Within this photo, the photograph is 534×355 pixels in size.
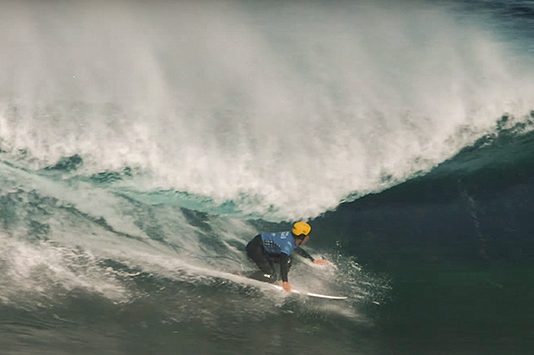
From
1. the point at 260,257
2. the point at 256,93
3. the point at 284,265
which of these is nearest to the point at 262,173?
the point at 256,93

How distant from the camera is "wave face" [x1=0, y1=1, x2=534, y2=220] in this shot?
12281 mm

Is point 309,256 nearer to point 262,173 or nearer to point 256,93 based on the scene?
point 262,173

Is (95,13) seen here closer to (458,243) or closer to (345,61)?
(345,61)

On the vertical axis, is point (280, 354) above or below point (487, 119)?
below

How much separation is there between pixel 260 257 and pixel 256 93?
18.1ft

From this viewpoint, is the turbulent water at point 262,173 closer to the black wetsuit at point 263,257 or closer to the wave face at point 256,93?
the wave face at point 256,93

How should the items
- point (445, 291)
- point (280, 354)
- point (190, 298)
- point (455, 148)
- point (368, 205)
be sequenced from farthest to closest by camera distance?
point (455, 148)
point (368, 205)
point (445, 291)
point (190, 298)
point (280, 354)

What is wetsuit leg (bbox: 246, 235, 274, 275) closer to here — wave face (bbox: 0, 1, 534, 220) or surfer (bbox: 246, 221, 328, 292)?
surfer (bbox: 246, 221, 328, 292)

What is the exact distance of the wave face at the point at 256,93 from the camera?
12281 millimetres

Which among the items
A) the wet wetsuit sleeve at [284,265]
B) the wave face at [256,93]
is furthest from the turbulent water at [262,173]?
the wet wetsuit sleeve at [284,265]

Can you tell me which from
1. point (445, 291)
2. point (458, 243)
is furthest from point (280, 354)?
point (458, 243)

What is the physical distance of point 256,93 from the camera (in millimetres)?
14094

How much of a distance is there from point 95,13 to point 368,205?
23.5ft

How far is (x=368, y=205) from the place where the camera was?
12.0 meters
